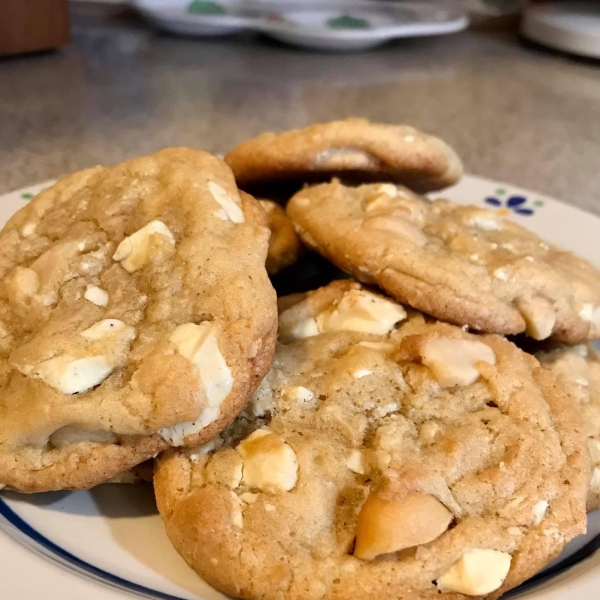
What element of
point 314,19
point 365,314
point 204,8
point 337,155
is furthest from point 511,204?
point 204,8

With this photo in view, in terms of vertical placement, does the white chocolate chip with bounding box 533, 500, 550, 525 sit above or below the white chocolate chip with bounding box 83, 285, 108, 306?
below

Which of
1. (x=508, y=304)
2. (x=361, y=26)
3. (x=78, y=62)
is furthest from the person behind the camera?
(x=361, y=26)

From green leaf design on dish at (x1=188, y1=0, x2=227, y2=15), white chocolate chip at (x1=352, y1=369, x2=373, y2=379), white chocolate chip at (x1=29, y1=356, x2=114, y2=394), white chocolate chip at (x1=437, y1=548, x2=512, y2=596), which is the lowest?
green leaf design on dish at (x1=188, y1=0, x2=227, y2=15)

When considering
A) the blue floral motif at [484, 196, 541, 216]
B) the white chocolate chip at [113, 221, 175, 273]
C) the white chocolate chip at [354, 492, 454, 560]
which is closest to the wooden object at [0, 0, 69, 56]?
the blue floral motif at [484, 196, 541, 216]

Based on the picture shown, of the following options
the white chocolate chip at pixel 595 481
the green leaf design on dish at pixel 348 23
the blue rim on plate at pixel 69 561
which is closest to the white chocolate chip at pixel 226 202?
the blue rim on plate at pixel 69 561

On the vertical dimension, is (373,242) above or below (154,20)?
above

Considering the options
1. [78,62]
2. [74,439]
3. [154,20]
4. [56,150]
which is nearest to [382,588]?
[74,439]

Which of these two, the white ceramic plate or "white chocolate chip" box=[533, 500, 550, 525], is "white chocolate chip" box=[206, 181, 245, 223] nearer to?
the white ceramic plate

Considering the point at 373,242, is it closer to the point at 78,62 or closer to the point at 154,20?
the point at 78,62
